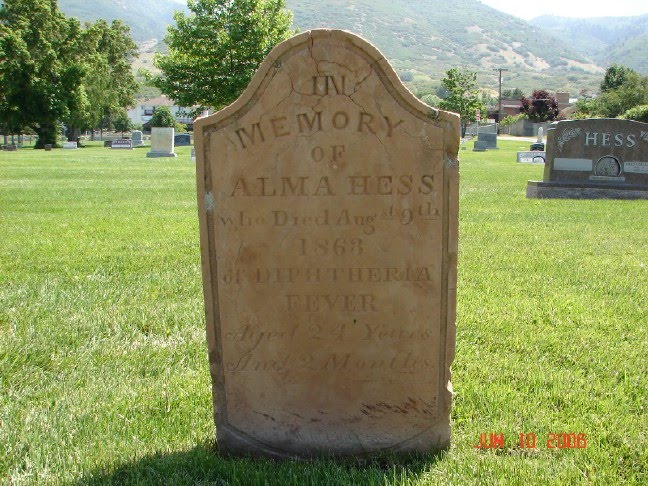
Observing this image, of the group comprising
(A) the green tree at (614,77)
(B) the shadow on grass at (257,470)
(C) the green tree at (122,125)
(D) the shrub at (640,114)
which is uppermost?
(A) the green tree at (614,77)

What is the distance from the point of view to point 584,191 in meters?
13.4

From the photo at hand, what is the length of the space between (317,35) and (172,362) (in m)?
2.35

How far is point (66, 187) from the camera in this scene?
15320 mm

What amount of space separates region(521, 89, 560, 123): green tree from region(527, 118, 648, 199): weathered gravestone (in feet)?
242

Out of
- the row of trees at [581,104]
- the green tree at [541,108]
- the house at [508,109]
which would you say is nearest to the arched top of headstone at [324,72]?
the row of trees at [581,104]

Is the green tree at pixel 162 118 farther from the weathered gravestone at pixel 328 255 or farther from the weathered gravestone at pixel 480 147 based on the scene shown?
the weathered gravestone at pixel 328 255

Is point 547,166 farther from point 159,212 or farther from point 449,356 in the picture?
point 449,356

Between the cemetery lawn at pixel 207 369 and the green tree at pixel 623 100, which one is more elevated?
the green tree at pixel 623 100

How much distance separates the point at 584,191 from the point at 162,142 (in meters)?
23.2

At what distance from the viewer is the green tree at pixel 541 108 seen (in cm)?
8238

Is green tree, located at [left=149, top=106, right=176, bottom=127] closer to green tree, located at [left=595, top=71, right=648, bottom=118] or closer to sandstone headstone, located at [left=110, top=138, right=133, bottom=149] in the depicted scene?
sandstone headstone, located at [left=110, top=138, right=133, bottom=149]

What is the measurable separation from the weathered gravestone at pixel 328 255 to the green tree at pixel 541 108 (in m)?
85.4

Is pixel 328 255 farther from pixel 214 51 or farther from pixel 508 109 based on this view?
pixel 508 109

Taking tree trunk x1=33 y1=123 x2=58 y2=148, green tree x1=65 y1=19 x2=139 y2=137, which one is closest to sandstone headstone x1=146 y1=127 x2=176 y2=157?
green tree x1=65 y1=19 x2=139 y2=137
